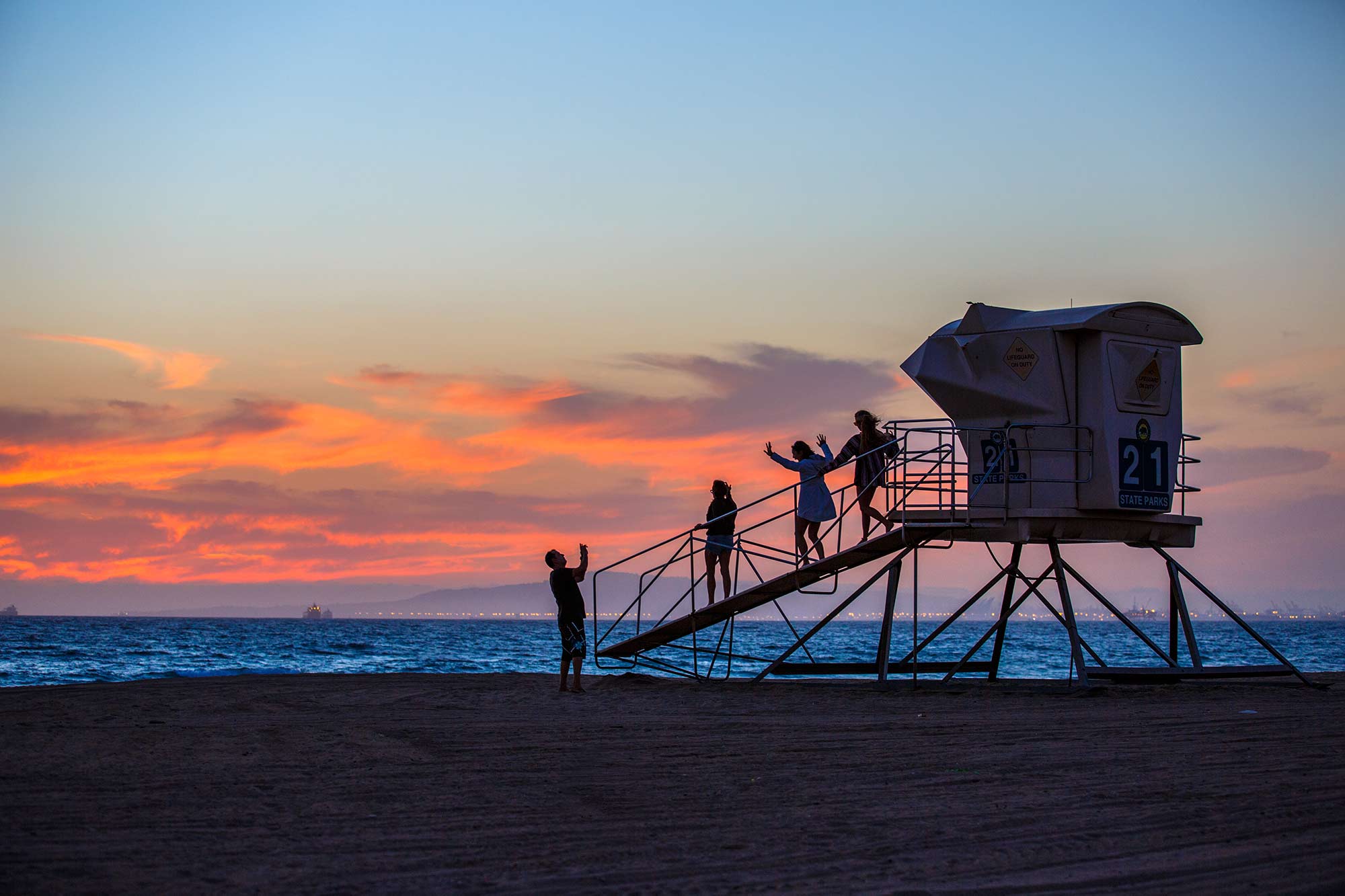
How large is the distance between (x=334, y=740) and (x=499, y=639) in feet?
258

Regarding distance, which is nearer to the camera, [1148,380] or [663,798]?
[663,798]

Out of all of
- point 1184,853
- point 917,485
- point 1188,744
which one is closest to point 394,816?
point 1184,853

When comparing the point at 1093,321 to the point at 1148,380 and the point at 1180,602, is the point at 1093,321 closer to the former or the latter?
the point at 1148,380

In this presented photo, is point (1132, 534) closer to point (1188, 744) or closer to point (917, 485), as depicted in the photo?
point (917, 485)

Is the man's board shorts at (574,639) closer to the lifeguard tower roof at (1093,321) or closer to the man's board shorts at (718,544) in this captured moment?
the man's board shorts at (718,544)

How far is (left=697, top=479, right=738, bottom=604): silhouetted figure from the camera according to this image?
1984 centimetres

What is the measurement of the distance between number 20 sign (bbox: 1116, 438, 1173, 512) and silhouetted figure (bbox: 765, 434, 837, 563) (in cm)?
408

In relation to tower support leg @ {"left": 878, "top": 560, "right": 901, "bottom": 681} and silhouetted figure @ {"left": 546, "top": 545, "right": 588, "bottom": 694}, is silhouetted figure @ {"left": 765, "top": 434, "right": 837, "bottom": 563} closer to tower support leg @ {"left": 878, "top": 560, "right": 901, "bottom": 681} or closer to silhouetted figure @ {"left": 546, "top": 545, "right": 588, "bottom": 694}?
tower support leg @ {"left": 878, "top": 560, "right": 901, "bottom": 681}

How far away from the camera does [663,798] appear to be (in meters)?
9.43

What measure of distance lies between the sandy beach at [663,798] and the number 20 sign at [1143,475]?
3455 millimetres

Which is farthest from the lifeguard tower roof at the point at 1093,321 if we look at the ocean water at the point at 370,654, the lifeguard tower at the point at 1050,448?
the ocean water at the point at 370,654

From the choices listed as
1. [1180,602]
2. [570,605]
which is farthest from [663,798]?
[1180,602]

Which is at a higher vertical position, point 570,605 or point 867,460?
point 867,460

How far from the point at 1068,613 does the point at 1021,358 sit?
3636mm
